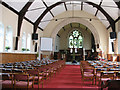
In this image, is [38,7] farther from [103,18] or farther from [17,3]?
[103,18]

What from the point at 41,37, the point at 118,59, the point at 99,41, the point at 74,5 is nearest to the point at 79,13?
the point at 74,5

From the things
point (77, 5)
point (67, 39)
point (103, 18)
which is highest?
point (77, 5)

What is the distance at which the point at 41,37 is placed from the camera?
21375mm

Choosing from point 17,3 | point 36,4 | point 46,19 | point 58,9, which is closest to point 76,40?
point 46,19

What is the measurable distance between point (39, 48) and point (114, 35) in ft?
32.8

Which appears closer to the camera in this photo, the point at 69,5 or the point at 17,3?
the point at 17,3

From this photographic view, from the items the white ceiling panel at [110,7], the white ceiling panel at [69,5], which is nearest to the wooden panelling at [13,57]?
the white ceiling panel at [69,5]

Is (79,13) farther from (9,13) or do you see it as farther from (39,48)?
(9,13)

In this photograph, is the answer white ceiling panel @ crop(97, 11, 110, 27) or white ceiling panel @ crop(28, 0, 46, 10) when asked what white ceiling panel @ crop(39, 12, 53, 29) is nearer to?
white ceiling panel @ crop(28, 0, 46, 10)

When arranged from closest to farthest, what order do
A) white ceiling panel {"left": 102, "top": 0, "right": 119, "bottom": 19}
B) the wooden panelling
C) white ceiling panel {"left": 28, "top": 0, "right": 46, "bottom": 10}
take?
the wooden panelling → white ceiling panel {"left": 102, "top": 0, "right": 119, "bottom": 19} → white ceiling panel {"left": 28, "top": 0, "right": 46, "bottom": 10}

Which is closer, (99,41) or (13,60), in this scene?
(13,60)

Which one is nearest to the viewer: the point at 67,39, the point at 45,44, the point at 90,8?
the point at 90,8

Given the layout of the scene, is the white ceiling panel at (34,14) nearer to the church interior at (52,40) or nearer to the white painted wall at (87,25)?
the church interior at (52,40)

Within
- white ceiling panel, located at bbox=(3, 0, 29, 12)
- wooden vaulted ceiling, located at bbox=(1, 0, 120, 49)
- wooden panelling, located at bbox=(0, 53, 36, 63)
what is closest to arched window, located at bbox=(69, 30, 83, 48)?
wooden vaulted ceiling, located at bbox=(1, 0, 120, 49)
